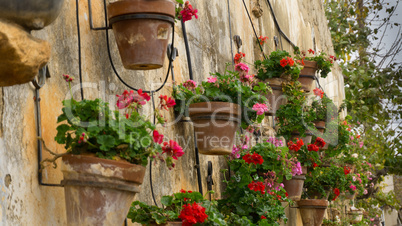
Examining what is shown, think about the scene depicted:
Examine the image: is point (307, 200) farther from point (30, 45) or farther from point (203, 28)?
point (30, 45)

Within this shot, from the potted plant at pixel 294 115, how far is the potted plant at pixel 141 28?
2.18 m

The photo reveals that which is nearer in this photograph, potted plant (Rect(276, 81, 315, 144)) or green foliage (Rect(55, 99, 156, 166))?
green foliage (Rect(55, 99, 156, 166))

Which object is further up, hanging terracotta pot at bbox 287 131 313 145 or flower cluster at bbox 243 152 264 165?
hanging terracotta pot at bbox 287 131 313 145

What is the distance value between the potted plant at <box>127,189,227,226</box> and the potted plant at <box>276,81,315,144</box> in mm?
2071

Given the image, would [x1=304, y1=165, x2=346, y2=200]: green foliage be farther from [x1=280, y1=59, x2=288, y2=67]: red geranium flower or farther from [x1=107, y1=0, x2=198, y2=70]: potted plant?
[x1=107, y1=0, x2=198, y2=70]: potted plant

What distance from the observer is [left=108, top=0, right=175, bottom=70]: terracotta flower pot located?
2.79 meters

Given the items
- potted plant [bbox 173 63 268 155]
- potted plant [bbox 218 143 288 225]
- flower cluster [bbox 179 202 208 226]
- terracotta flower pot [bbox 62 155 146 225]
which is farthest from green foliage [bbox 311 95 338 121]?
terracotta flower pot [bbox 62 155 146 225]

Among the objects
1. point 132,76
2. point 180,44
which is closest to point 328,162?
point 180,44

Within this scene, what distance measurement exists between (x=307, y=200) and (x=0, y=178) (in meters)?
4.46

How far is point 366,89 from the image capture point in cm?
1031

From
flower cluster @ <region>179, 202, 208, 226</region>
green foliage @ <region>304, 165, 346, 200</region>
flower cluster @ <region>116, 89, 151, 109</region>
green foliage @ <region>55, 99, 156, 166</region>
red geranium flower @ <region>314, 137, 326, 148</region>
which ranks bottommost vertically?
green foliage @ <region>304, 165, 346, 200</region>

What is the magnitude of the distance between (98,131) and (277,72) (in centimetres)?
287

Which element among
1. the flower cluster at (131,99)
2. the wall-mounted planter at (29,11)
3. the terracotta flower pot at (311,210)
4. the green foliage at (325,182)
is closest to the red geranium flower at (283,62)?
the green foliage at (325,182)

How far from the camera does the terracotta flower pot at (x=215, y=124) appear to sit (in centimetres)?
345
